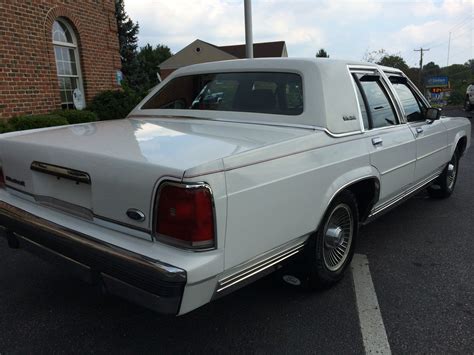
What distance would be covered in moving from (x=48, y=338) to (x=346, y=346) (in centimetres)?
180

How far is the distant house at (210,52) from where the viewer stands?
54938 mm

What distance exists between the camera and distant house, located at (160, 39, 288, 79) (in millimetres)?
54938

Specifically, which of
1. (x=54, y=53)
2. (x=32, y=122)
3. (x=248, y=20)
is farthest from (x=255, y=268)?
(x=248, y=20)

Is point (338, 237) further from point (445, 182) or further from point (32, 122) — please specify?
point (32, 122)

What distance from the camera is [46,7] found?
26.9ft

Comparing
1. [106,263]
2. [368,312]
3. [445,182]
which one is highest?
[106,263]

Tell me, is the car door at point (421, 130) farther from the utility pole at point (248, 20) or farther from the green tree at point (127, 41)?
the green tree at point (127, 41)

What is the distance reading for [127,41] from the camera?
28.2 m

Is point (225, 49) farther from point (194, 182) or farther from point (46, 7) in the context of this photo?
point (194, 182)

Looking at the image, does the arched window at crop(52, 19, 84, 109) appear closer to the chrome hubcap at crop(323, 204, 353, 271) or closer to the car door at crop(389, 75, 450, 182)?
the car door at crop(389, 75, 450, 182)

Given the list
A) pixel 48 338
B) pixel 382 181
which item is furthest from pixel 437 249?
pixel 48 338

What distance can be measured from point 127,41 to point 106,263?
2858 centimetres

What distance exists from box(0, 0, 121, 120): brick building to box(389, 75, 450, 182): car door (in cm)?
667

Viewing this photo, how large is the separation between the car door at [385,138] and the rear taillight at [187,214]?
172 cm
